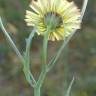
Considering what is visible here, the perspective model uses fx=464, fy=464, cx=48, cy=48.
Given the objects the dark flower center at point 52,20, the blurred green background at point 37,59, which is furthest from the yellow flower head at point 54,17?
the blurred green background at point 37,59

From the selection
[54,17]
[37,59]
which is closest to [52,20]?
[54,17]

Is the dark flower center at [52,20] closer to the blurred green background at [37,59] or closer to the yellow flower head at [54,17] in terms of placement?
the yellow flower head at [54,17]

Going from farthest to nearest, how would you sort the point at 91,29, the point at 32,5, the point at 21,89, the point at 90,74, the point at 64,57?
the point at 91,29
the point at 21,89
the point at 90,74
the point at 64,57
the point at 32,5

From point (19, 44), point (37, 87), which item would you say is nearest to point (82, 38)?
point (19, 44)

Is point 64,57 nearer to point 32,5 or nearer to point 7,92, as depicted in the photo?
point 7,92

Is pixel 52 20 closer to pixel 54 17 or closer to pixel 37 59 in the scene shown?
pixel 54 17

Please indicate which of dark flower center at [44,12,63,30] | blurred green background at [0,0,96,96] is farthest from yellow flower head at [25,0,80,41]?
blurred green background at [0,0,96,96]
